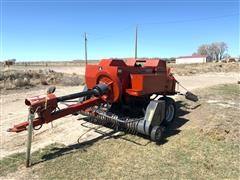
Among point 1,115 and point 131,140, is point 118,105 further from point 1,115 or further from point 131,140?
point 1,115

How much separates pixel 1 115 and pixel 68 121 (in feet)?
8.14

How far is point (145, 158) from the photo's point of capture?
221 inches

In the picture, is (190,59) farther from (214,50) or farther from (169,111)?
(169,111)

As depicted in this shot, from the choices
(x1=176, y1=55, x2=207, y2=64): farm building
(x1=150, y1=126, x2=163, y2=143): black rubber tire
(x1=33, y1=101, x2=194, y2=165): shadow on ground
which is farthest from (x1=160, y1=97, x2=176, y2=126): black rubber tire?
Answer: (x1=176, y1=55, x2=207, y2=64): farm building

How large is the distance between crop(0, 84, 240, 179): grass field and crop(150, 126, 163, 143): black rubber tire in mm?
128

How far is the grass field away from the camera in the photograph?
4960mm

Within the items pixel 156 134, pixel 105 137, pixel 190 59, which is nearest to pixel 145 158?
pixel 156 134

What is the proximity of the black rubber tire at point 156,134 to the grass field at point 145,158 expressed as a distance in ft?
0.42

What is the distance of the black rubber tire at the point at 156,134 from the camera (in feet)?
20.6

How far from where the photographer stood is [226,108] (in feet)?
30.6

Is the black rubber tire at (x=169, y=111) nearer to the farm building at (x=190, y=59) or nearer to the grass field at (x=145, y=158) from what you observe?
the grass field at (x=145, y=158)

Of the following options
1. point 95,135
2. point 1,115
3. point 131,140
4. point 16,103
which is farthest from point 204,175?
point 16,103

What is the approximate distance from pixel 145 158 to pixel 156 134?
31.5 inches

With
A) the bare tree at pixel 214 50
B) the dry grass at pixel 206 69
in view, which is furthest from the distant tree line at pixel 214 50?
the dry grass at pixel 206 69
